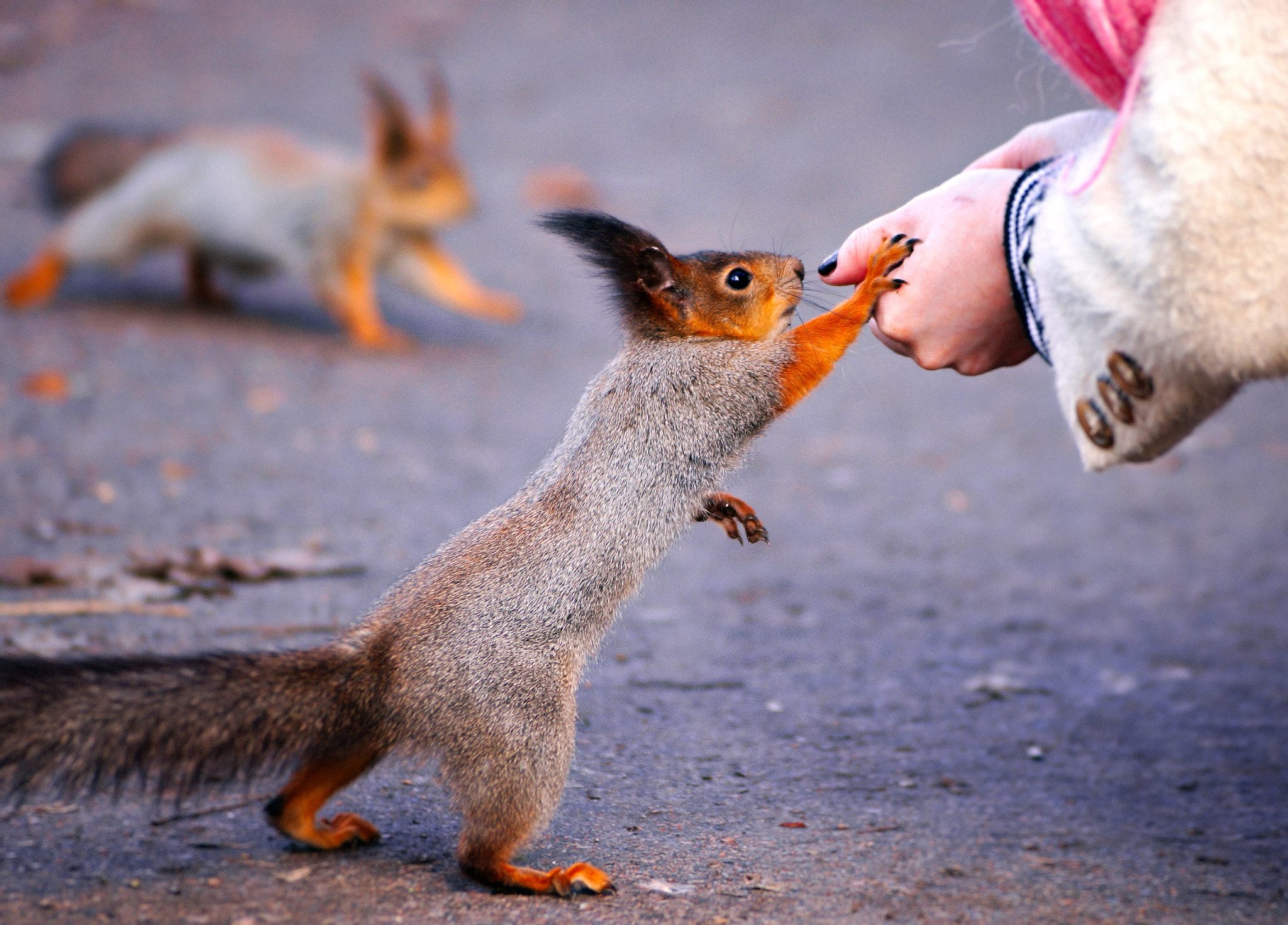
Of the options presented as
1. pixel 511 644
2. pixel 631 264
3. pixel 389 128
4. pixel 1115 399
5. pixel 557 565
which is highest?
pixel 389 128

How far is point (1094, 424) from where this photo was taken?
5.23 feet

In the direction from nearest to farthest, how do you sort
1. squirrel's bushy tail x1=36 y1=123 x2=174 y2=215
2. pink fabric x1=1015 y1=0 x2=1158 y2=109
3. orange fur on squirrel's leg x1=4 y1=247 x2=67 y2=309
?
pink fabric x1=1015 y1=0 x2=1158 y2=109 → orange fur on squirrel's leg x1=4 y1=247 x2=67 y2=309 → squirrel's bushy tail x1=36 y1=123 x2=174 y2=215

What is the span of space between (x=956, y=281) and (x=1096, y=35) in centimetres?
43

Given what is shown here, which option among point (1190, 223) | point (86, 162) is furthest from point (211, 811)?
point (86, 162)

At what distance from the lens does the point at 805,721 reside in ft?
8.61

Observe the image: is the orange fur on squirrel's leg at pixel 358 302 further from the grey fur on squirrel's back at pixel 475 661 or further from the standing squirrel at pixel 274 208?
the grey fur on squirrel's back at pixel 475 661

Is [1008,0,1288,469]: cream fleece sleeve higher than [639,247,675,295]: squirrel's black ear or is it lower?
lower

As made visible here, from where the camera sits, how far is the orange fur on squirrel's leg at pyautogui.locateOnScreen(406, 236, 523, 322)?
5.46m

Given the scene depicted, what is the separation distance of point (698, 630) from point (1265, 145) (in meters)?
2.05

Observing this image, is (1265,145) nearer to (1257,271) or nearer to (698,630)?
(1257,271)

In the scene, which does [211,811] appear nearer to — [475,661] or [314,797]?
[314,797]

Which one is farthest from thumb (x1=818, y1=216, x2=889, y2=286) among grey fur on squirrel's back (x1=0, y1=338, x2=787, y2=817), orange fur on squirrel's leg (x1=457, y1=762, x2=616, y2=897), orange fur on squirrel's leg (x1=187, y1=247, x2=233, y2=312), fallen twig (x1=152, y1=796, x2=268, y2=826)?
orange fur on squirrel's leg (x1=187, y1=247, x2=233, y2=312)

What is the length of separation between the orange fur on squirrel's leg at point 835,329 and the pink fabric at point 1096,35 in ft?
1.28

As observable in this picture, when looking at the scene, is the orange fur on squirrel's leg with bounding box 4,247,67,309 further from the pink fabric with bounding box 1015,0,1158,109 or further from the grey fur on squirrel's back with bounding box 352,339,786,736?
the pink fabric with bounding box 1015,0,1158,109
